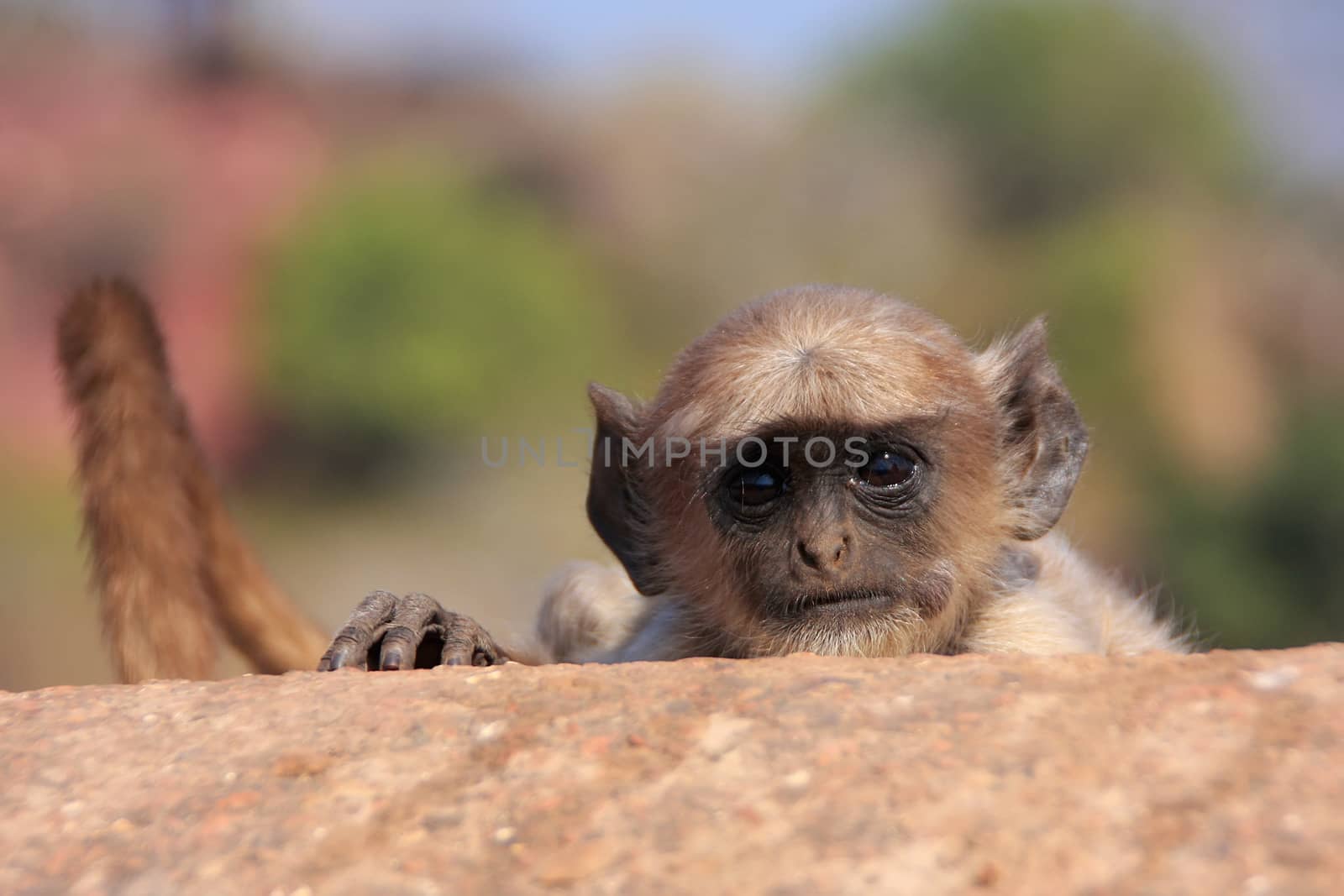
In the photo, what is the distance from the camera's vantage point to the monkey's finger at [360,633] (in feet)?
14.1

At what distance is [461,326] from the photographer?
28.5 metres

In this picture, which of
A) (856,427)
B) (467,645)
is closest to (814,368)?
(856,427)

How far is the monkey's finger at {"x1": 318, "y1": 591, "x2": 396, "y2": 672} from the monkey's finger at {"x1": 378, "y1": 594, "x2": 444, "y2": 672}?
36 millimetres

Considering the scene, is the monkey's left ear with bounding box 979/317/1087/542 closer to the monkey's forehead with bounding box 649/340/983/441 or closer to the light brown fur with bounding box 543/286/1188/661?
the light brown fur with bounding box 543/286/1188/661

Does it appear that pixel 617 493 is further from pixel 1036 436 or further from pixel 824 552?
pixel 1036 436

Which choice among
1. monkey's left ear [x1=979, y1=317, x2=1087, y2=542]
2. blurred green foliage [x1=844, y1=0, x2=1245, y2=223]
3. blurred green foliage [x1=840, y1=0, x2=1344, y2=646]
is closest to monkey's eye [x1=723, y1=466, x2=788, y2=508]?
monkey's left ear [x1=979, y1=317, x2=1087, y2=542]

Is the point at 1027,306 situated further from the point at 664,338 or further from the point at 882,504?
the point at 882,504

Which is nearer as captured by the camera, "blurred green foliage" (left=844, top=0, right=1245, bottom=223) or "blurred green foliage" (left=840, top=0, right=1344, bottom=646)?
"blurred green foliage" (left=840, top=0, right=1344, bottom=646)

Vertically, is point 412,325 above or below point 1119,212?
below

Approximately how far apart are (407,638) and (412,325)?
975 inches

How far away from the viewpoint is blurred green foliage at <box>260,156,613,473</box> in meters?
27.9

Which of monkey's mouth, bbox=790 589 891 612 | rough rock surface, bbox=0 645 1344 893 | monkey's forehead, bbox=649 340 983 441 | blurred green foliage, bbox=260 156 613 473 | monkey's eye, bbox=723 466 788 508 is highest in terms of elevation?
monkey's forehead, bbox=649 340 983 441

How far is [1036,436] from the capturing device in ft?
16.8

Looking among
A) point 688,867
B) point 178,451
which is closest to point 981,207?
point 178,451
